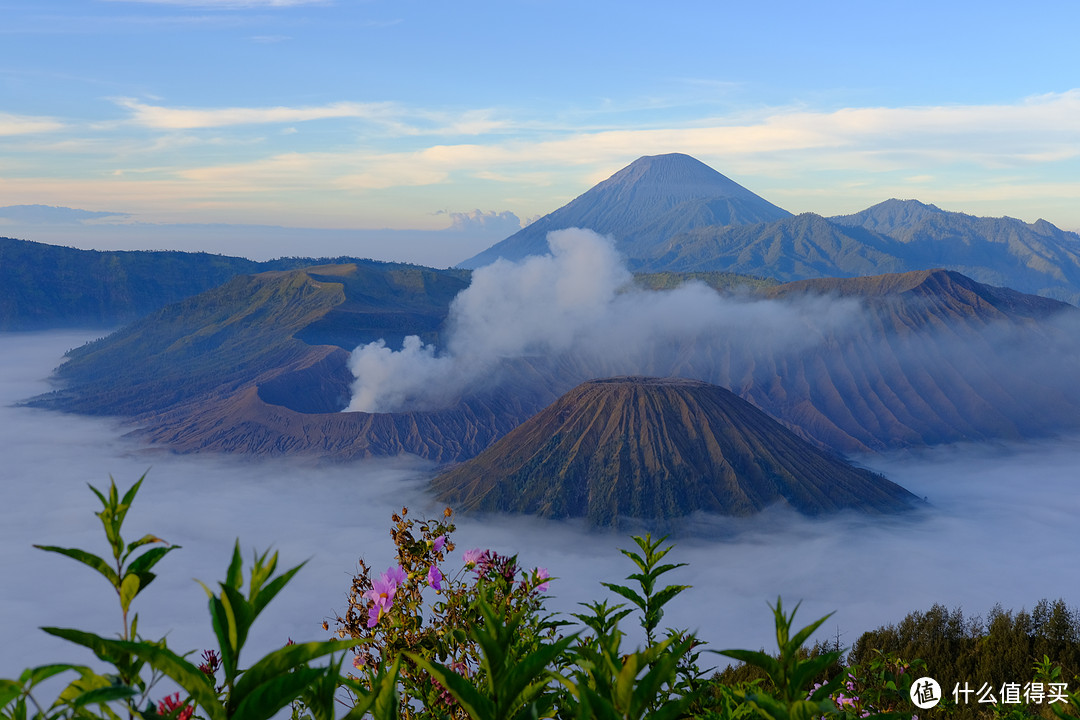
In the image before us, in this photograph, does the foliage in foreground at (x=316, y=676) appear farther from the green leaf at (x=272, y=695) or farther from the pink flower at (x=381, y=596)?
the pink flower at (x=381, y=596)

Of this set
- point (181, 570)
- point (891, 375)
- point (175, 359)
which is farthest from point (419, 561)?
point (175, 359)

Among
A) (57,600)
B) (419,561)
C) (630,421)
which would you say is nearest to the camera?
(419,561)

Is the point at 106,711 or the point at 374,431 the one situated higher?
the point at 106,711

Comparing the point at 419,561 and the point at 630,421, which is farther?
the point at 630,421

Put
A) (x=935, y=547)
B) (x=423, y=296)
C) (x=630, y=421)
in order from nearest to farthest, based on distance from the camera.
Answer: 1. (x=935, y=547)
2. (x=630, y=421)
3. (x=423, y=296)

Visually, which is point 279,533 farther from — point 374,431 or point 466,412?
point 466,412

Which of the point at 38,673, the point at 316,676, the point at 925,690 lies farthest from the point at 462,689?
the point at 925,690

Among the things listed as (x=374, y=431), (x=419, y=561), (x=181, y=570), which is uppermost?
(x=419, y=561)

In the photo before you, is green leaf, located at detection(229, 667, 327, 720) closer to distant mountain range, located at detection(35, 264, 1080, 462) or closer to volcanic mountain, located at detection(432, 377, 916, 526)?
volcanic mountain, located at detection(432, 377, 916, 526)

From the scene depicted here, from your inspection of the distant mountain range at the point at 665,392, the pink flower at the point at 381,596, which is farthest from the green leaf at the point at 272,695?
the distant mountain range at the point at 665,392
